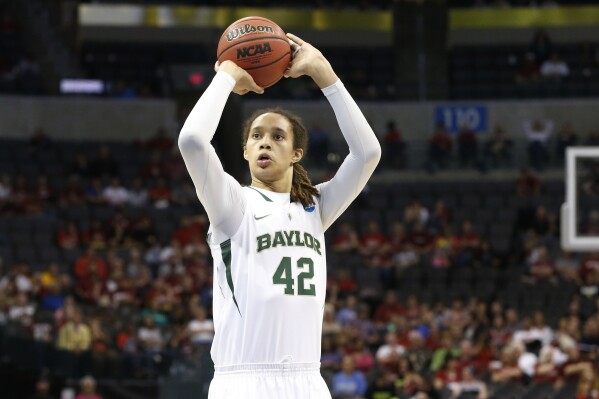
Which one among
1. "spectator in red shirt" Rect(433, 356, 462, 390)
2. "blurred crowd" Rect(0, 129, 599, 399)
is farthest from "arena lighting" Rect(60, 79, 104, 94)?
"spectator in red shirt" Rect(433, 356, 462, 390)

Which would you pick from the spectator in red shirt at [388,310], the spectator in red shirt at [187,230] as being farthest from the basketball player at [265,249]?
the spectator in red shirt at [187,230]

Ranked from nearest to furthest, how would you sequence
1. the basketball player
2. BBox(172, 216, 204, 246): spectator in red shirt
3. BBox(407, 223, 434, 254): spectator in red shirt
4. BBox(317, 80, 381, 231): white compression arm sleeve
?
the basketball player < BBox(317, 80, 381, 231): white compression arm sleeve < BBox(172, 216, 204, 246): spectator in red shirt < BBox(407, 223, 434, 254): spectator in red shirt

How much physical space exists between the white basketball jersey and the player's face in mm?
117

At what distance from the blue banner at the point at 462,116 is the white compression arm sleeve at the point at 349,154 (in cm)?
2192

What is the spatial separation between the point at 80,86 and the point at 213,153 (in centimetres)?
2340

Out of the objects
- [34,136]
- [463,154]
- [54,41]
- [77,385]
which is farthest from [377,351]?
[54,41]

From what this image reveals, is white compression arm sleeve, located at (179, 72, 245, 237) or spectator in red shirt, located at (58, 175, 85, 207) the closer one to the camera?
white compression arm sleeve, located at (179, 72, 245, 237)

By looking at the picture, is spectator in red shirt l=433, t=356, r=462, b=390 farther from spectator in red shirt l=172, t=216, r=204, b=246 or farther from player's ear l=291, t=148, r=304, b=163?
player's ear l=291, t=148, r=304, b=163

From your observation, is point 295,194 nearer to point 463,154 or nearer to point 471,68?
point 463,154

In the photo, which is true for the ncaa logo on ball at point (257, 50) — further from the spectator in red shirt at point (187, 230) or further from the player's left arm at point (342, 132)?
the spectator in red shirt at point (187, 230)

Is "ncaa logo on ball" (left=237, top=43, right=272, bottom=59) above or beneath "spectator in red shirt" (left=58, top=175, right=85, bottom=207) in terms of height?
beneath

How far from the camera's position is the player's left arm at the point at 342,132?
491 centimetres

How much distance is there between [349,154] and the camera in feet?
16.1

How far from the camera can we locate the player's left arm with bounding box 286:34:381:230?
16.1 ft
